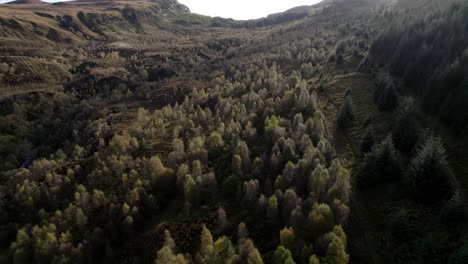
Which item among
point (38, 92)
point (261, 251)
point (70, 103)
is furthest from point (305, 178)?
point (38, 92)

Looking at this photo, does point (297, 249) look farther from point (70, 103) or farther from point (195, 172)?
point (70, 103)

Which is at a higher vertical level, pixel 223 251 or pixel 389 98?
pixel 389 98

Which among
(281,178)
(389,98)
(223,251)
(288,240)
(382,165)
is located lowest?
(223,251)

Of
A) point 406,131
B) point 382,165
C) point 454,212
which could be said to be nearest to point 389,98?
point 406,131

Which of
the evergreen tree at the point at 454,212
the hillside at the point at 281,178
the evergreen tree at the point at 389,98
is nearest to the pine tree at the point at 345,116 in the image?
the hillside at the point at 281,178

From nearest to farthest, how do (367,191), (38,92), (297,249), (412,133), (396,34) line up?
(297,249) < (367,191) < (412,133) < (396,34) < (38,92)

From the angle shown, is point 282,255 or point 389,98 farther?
point 389,98

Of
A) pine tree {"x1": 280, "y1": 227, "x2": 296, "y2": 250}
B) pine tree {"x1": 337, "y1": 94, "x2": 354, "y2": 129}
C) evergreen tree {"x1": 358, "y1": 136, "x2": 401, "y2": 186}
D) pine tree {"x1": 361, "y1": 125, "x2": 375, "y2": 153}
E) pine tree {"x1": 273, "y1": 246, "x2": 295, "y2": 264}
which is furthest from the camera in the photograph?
pine tree {"x1": 337, "y1": 94, "x2": 354, "y2": 129}

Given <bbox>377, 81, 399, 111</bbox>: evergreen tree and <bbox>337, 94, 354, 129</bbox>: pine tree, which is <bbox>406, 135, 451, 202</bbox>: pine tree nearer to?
<bbox>337, 94, 354, 129</bbox>: pine tree

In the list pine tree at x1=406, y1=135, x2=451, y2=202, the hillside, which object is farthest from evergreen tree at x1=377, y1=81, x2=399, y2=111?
pine tree at x1=406, y1=135, x2=451, y2=202

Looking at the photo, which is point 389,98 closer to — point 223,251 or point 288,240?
point 288,240

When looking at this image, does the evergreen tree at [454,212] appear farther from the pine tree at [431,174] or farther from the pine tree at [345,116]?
the pine tree at [345,116]
